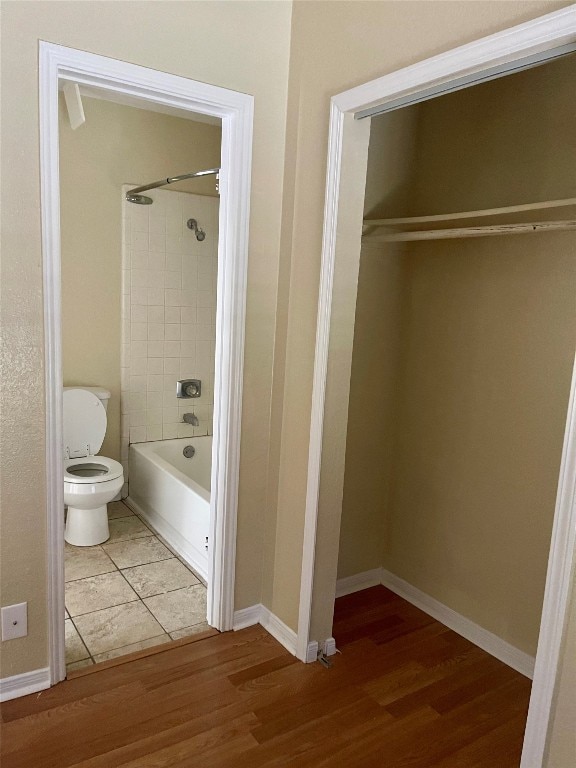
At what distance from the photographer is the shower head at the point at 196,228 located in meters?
3.88

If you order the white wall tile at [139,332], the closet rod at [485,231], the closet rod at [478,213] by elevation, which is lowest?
the white wall tile at [139,332]

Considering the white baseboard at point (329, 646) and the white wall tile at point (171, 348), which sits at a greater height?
the white wall tile at point (171, 348)

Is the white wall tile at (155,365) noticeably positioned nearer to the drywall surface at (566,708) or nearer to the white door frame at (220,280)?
the white door frame at (220,280)

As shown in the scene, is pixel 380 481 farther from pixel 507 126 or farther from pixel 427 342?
pixel 507 126

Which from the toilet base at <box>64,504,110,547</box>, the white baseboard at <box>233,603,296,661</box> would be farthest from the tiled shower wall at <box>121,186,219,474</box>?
the white baseboard at <box>233,603,296,661</box>

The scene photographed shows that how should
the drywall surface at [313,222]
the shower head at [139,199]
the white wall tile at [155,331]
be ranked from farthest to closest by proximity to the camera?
the white wall tile at [155,331] < the shower head at [139,199] < the drywall surface at [313,222]

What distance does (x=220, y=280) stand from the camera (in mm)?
2383

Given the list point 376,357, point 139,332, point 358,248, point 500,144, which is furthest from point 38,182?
point 139,332

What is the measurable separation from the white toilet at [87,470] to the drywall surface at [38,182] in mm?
1080

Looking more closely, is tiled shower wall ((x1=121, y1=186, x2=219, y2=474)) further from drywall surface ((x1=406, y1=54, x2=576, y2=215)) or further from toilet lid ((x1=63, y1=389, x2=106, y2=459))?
drywall surface ((x1=406, y1=54, x2=576, y2=215))

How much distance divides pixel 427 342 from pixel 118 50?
5.53 ft

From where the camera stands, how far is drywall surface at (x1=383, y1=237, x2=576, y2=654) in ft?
7.54

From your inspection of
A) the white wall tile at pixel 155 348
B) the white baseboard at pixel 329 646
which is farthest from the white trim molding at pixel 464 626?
the white wall tile at pixel 155 348

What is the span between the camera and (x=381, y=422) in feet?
9.63
